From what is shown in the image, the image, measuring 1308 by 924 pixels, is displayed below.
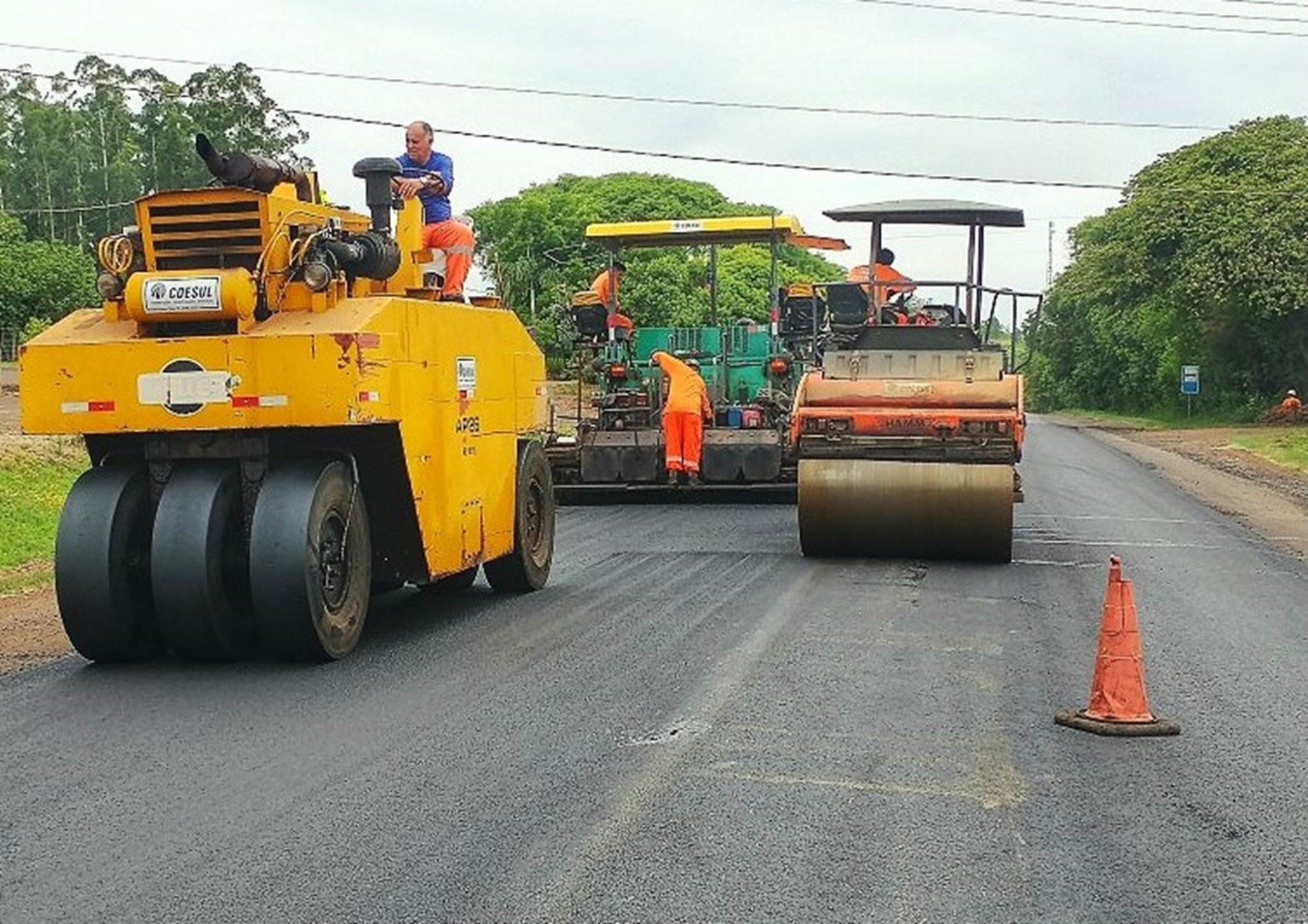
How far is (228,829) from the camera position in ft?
16.9

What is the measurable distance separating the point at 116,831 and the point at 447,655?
10.3 feet

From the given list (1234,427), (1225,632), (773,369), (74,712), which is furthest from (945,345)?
(1234,427)

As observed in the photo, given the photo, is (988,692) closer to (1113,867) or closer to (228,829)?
(1113,867)

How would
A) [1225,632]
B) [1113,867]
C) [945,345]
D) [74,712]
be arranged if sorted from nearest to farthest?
[1113,867], [74,712], [1225,632], [945,345]

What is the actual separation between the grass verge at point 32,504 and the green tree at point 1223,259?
2698cm

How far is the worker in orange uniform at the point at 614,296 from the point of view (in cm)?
1877

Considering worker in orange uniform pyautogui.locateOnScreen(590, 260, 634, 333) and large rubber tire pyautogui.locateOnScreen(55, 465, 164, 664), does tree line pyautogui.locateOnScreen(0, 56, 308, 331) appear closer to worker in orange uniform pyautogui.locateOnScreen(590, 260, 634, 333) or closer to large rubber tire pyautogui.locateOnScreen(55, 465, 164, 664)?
worker in orange uniform pyautogui.locateOnScreen(590, 260, 634, 333)

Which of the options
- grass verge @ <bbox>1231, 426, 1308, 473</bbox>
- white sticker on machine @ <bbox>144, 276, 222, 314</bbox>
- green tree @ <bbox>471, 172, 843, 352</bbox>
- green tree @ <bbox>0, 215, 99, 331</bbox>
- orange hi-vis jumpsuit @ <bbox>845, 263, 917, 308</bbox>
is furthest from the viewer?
green tree @ <bbox>0, 215, 99, 331</bbox>

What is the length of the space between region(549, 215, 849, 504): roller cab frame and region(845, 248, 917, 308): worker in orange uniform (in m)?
1.73

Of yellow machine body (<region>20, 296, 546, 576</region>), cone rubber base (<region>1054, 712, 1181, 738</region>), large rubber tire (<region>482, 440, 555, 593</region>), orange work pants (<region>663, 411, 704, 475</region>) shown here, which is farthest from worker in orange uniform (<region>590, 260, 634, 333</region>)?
cone rubber base (<region>1054, 712, 1181, 738</region>)

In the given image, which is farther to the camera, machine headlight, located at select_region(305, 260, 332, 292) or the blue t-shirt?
the blue t-shirt

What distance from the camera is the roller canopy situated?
14.8 m

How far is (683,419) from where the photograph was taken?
17328 mm

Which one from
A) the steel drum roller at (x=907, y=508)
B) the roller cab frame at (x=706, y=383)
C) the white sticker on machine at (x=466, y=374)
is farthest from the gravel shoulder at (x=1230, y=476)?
the white sticker on machine at (x=466, y=374)
